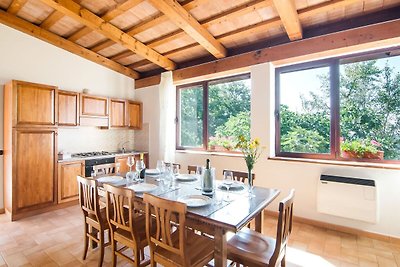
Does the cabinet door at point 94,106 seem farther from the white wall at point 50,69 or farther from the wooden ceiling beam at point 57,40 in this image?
the wooden ceiling beam at point 57,40

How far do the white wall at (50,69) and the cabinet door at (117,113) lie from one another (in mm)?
359

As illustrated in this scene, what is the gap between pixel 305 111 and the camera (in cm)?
351

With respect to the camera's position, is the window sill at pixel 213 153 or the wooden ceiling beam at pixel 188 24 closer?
the wooden ceiling beam at pixel 188 24

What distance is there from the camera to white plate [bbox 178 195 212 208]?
5.65ft

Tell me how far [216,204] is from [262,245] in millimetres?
501

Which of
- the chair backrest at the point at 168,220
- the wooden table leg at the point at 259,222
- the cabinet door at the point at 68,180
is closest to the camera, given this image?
the chair backrest at the point at 168,220

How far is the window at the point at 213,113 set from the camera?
4168mm

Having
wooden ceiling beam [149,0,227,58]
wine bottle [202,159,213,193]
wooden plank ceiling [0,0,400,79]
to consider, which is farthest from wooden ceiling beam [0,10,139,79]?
wine bottle [202,159,213,193]

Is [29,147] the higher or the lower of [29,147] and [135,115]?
the lower

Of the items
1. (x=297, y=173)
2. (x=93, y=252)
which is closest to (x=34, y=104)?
(x=93, y=252)

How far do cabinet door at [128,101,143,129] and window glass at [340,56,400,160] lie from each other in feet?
13.5

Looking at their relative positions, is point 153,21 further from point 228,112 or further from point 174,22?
point 228,112

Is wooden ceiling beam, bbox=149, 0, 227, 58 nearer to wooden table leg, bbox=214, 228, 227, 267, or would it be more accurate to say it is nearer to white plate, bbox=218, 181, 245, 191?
white plate, bbox=218, 181, 245, 191

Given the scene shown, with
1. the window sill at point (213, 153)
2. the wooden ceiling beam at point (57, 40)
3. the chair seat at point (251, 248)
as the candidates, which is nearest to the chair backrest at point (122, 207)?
the chair seat at point (251, 248)
